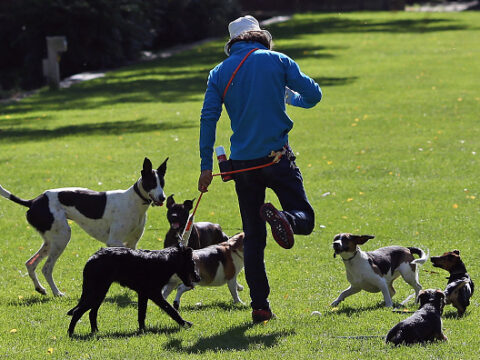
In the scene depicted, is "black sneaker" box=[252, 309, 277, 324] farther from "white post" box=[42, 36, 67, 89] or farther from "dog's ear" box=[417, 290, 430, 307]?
"white post" box=[42, 36, 67, 89]

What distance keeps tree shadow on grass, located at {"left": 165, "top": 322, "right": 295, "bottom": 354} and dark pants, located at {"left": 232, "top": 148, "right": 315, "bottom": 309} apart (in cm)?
42

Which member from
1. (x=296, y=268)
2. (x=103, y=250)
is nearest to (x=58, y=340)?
(x=103, y=250)

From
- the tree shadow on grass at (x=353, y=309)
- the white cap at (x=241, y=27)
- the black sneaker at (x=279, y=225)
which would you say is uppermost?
the white cap at (x=241, y=27)

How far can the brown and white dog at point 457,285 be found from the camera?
7066 millimetres

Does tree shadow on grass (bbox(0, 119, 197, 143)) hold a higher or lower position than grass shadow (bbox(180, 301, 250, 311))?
lower

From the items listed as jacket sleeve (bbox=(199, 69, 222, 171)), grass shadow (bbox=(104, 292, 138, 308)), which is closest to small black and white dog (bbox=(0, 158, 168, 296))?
grass shadow (bbox=(104, 292, 138, 308))

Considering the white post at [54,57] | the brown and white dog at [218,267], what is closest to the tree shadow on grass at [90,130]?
the white post at [54,57]

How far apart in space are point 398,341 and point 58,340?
2.63 m

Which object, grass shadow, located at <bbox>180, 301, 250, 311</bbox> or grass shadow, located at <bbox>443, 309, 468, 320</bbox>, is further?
grass shadow, located at <bbox>180, 301, 250, 311</bbox>

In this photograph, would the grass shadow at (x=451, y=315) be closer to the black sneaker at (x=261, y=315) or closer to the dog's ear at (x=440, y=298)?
the dog's ear at (x=440, y=298)

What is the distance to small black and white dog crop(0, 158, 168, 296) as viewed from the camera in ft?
28.4

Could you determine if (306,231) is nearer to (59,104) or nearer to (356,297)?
(356,297)

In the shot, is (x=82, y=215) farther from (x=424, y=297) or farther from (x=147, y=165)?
(x=424, y=297)

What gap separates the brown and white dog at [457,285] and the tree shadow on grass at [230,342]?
1445 millimetres
